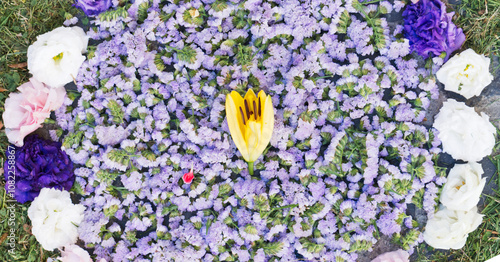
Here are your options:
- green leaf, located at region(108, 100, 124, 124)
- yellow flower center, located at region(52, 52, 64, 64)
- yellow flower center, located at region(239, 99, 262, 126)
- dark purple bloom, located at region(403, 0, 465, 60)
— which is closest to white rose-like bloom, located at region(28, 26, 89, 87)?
yellow flower center, located at region(52, 52, 64, 64)

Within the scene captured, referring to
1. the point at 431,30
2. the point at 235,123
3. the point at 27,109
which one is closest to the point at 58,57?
the point at 27,109

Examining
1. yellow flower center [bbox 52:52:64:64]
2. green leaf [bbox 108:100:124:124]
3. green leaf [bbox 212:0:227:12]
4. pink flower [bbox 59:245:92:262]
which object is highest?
green leaf [bbox 212:0:227:12]

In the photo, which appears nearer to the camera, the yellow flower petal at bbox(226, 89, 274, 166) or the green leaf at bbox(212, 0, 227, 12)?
the yellow flower petal at bbox(226, 89, 274, 166)

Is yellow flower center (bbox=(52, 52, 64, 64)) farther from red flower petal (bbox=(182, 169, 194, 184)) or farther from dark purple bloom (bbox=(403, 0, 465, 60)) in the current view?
dark purple bloom (bbox=(403, 0, 465, 60))

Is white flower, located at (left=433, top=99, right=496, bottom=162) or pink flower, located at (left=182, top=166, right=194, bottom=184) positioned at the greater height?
white flower, located at (left=433, top=99, right=496, bottom=162)

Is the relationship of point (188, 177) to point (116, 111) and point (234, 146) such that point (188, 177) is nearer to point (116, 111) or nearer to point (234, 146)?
point (234, 146)

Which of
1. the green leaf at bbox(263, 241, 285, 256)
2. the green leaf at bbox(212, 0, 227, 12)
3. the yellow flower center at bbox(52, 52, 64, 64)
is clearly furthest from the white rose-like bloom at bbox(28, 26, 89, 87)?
the green leaf at bbox(263, 241, 285, 256)

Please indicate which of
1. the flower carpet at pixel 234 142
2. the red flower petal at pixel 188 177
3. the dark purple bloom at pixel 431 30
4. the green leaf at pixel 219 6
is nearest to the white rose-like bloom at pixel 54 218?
the flower carpet at pixel 234 142
